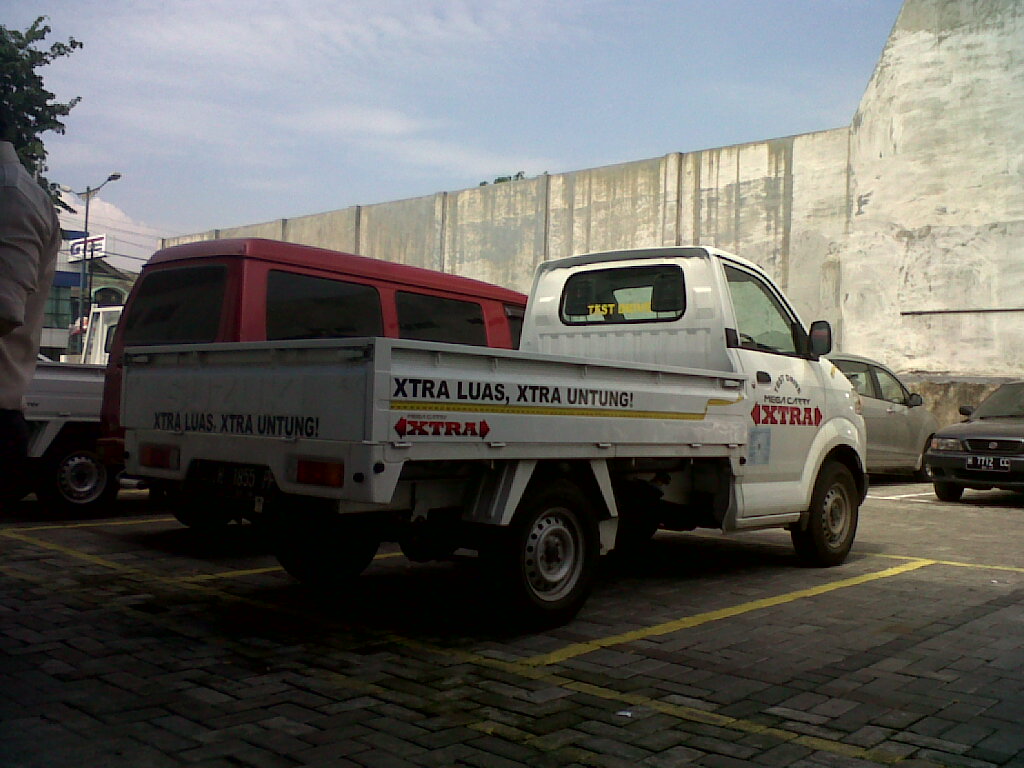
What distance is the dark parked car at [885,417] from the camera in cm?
1366

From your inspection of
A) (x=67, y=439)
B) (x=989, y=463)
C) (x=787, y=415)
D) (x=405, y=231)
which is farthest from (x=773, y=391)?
(x=405, y=231)

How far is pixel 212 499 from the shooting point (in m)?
5.02

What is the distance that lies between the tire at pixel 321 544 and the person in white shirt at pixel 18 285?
1562 millimetres

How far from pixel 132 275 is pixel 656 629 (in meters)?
69.7

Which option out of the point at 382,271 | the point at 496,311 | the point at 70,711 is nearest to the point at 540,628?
the point at 70,711

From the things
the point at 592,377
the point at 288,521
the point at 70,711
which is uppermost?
the point at 592,377

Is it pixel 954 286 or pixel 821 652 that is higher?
pixel 954 286

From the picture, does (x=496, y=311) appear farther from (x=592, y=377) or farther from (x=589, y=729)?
(x=589, y=729)

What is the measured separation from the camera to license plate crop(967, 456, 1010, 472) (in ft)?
38.2

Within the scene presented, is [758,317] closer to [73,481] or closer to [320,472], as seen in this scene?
[320,472]

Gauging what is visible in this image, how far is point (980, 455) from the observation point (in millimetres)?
11898

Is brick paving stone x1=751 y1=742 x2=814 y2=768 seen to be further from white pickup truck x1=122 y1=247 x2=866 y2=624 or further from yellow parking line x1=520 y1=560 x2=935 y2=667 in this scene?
white pickup truck x1=122 y1=247 x2=866 y2=624

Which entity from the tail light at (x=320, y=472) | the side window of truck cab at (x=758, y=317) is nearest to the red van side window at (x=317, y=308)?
the tail light at (x=320, y=472)

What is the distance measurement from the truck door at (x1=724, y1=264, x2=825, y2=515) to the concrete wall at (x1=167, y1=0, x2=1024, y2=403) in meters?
14.4
